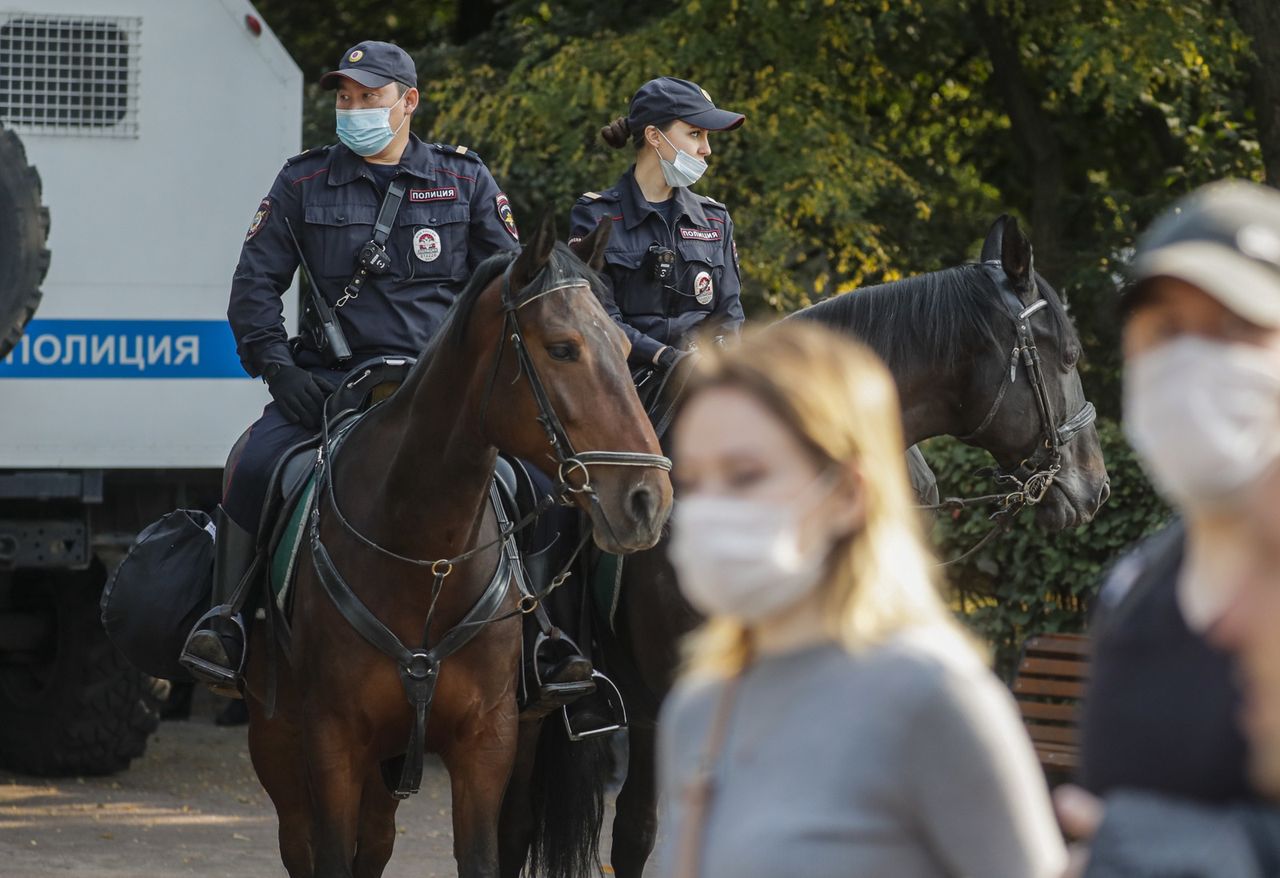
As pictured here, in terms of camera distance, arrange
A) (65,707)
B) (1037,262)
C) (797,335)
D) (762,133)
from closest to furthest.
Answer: (797,335), (65,707), (762,133), (1037,262)

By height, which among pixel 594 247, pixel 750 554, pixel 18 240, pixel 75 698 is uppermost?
pixel 750 554

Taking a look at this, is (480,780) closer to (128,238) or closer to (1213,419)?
(1213,419)

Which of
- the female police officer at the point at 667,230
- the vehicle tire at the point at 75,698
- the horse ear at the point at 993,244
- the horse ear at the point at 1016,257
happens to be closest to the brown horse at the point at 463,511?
the female police officer at the point at 667,230

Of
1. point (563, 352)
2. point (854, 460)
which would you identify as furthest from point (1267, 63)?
point (854, 460)

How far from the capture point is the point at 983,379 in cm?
616

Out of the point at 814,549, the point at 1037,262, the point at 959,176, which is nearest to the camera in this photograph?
the point at 814,549

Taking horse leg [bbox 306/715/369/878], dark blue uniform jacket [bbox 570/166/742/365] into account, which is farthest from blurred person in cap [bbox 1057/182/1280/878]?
dark blue uniform jacket [bbox 570/166/742/365]

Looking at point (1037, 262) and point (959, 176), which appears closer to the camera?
point (1037, 262)

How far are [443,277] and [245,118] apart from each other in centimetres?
361

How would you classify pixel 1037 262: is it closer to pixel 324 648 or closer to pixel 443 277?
pixel 443 277

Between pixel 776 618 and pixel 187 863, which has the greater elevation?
pixel 776 618

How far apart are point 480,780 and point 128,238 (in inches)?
187

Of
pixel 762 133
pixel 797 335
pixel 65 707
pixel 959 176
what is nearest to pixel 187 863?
pixel 65 707

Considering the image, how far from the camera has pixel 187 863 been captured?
8766 millimetres
